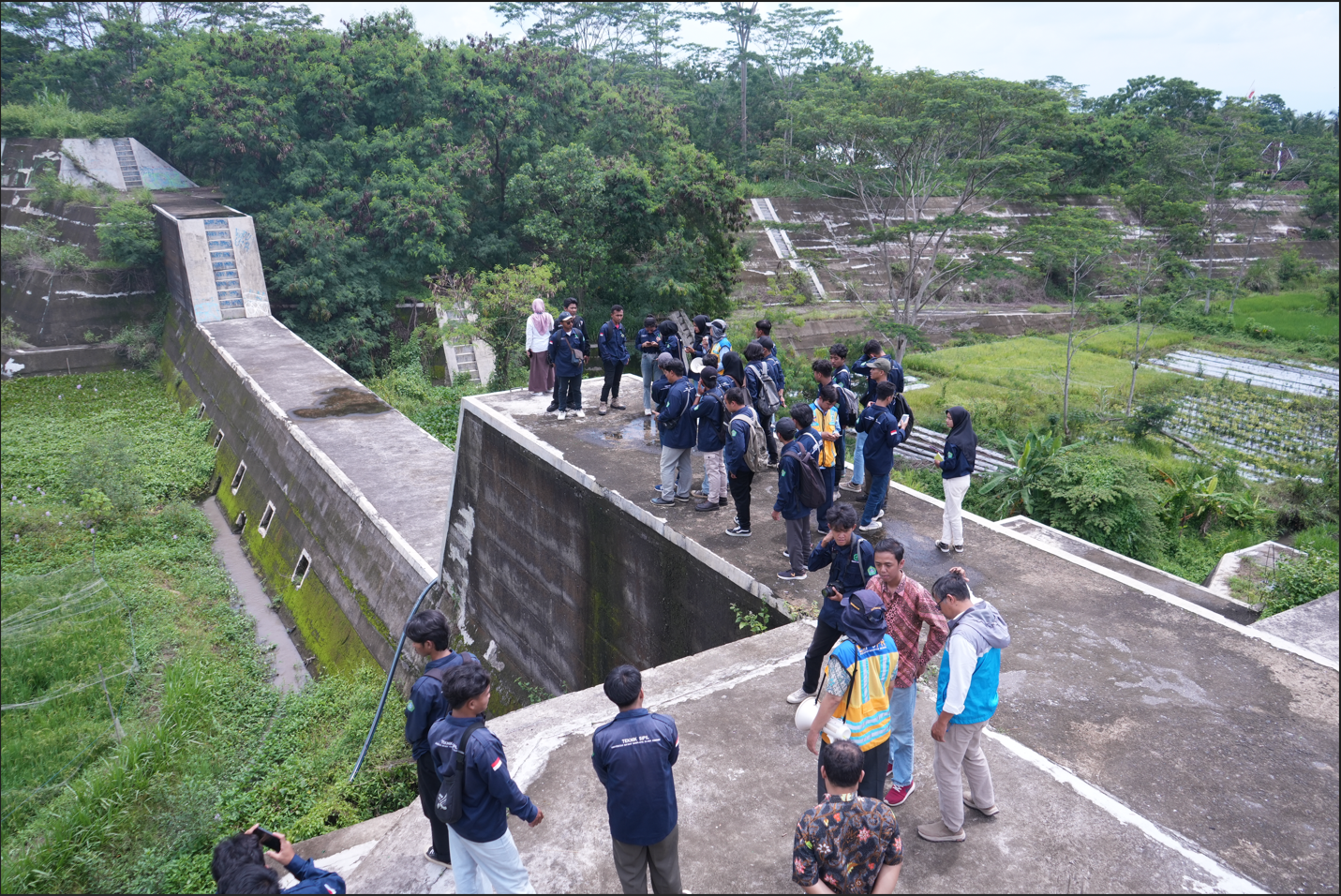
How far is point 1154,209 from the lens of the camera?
24.2 metres

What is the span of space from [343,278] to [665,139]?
8974 mm

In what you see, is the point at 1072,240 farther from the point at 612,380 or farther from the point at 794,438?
the point at 794,438

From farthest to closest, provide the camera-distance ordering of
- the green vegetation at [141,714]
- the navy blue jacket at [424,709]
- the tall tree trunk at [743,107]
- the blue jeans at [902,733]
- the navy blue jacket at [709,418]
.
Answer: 1. the tall tree trunk at [743,107]
2. the green vegetation at [141,714]
3. the navy blue jacket at [709,418]
4. the blue jeans at [902,733]
5. the navy blue jacket at [424,709]

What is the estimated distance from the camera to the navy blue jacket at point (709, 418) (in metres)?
7.17

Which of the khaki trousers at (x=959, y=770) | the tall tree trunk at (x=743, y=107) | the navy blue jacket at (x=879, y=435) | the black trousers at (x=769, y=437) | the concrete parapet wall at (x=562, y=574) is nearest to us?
the khaki trousers at (x=959, y=770)

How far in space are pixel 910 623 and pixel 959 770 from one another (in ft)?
2.28

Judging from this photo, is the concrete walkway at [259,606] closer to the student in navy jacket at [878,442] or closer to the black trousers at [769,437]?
the black trousers at [769,437]

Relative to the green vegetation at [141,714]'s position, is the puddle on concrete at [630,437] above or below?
above

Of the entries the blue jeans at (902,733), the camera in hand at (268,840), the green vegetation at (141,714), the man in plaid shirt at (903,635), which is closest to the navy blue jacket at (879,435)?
the man in plaid shirt at (903,635)

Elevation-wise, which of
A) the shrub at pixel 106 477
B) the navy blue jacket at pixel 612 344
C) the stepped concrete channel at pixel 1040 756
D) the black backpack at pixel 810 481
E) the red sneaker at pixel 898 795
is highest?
the navy blue jacket at pixel 612 344

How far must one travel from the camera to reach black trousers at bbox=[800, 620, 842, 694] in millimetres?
4672

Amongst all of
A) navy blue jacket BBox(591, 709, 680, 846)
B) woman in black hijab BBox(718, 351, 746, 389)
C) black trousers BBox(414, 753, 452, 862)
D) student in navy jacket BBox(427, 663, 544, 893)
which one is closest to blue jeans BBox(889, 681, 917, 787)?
navy blue jacket BBox(591, 709, 680, 846)

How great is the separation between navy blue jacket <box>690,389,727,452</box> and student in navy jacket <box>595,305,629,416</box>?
2.60 metres

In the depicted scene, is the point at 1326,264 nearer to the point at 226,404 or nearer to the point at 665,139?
the point at 665,139
